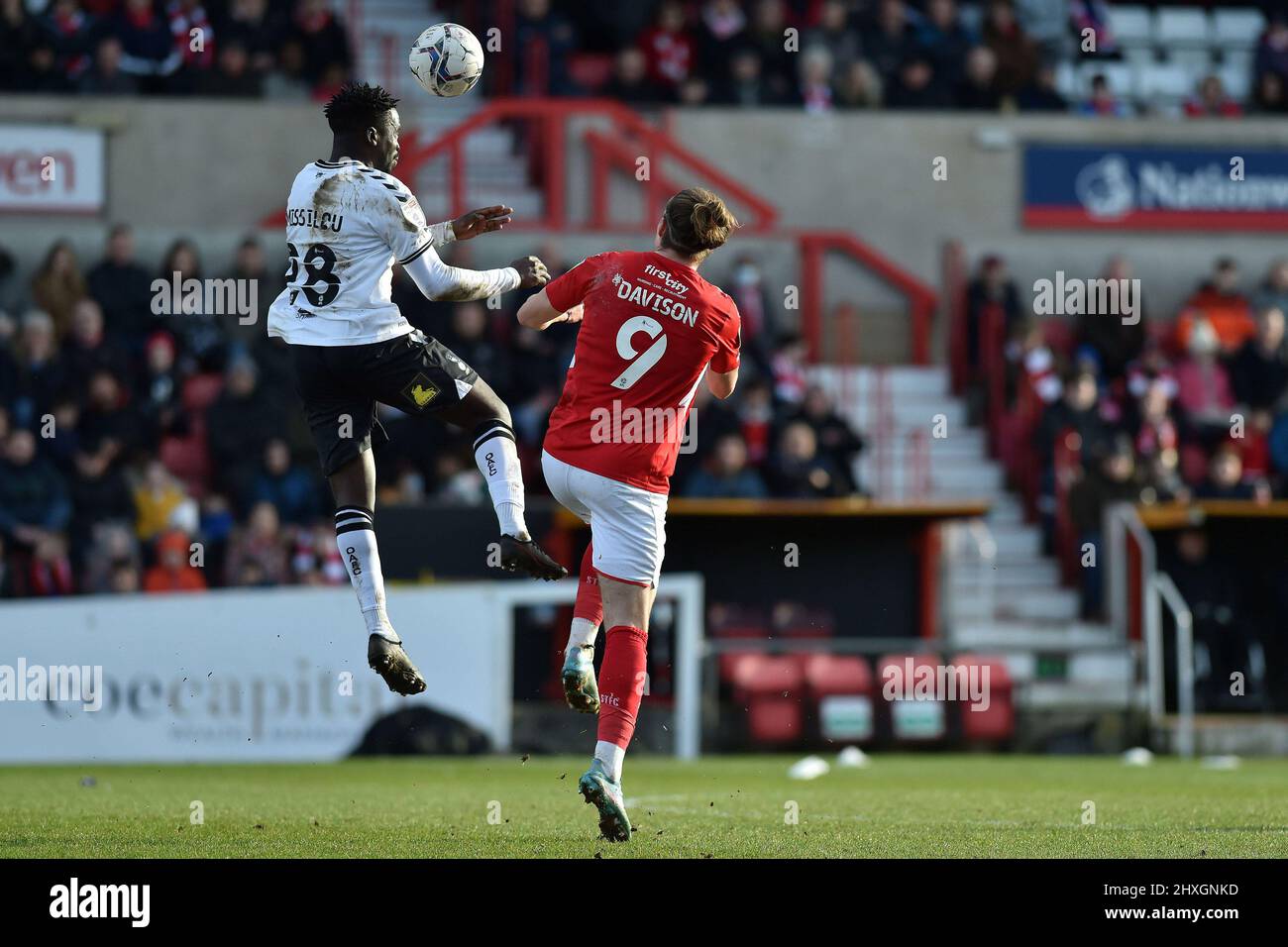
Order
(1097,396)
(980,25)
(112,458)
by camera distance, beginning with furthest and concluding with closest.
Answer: (980,25)
(1097,396)
(112,458)

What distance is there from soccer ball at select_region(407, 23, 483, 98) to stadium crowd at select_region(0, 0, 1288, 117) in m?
12.8

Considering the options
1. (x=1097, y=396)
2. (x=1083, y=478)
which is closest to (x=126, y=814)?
(x=1083, y=478)

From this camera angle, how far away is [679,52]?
2378cm

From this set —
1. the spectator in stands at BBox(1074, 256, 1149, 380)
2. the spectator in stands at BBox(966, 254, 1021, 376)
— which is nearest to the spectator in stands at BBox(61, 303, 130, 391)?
the spectator in stands at BBox(966, 254, 1021, 376)

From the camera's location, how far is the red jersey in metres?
8.69

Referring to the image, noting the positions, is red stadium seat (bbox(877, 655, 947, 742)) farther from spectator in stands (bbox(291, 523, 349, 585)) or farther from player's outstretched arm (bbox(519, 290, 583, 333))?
player's outstretched arm (bbox(519, 290, 583, 333))

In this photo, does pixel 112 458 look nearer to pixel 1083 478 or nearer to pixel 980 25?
pixel 1083 478

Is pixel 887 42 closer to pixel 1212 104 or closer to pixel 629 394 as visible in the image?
pixel 1212 104

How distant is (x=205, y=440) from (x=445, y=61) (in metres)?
9.98

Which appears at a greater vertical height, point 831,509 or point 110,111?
point 110,111

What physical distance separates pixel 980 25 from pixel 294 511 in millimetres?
10716

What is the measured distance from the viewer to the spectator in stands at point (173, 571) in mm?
17281

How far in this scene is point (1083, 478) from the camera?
64.4 ft

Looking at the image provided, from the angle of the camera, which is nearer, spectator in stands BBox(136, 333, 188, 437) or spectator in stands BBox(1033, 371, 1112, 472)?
spectator in stands BBox(136, 333, 188, 437)
